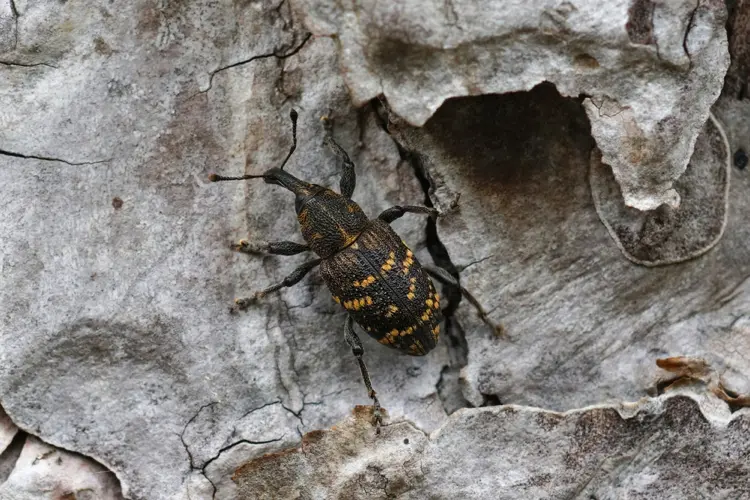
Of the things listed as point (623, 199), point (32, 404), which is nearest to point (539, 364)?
point (623, 199)

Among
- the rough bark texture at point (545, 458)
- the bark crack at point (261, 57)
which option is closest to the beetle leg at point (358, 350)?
the rough bark texture at point (545, 458)

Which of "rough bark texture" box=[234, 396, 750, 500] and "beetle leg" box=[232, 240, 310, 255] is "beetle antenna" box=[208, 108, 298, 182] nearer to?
"beetle leg" box=[232, 240, 310, 255]

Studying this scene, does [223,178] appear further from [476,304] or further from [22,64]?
[476,304]

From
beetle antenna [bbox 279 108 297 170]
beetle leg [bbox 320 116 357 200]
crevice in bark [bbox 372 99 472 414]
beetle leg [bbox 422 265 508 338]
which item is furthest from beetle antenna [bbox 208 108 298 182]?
beetle leg [bbox 422 265 508 338]

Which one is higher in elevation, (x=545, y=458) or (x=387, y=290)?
(x=387, y=290)

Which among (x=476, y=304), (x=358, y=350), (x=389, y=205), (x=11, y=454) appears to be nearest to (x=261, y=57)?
(x=389, y=205)
